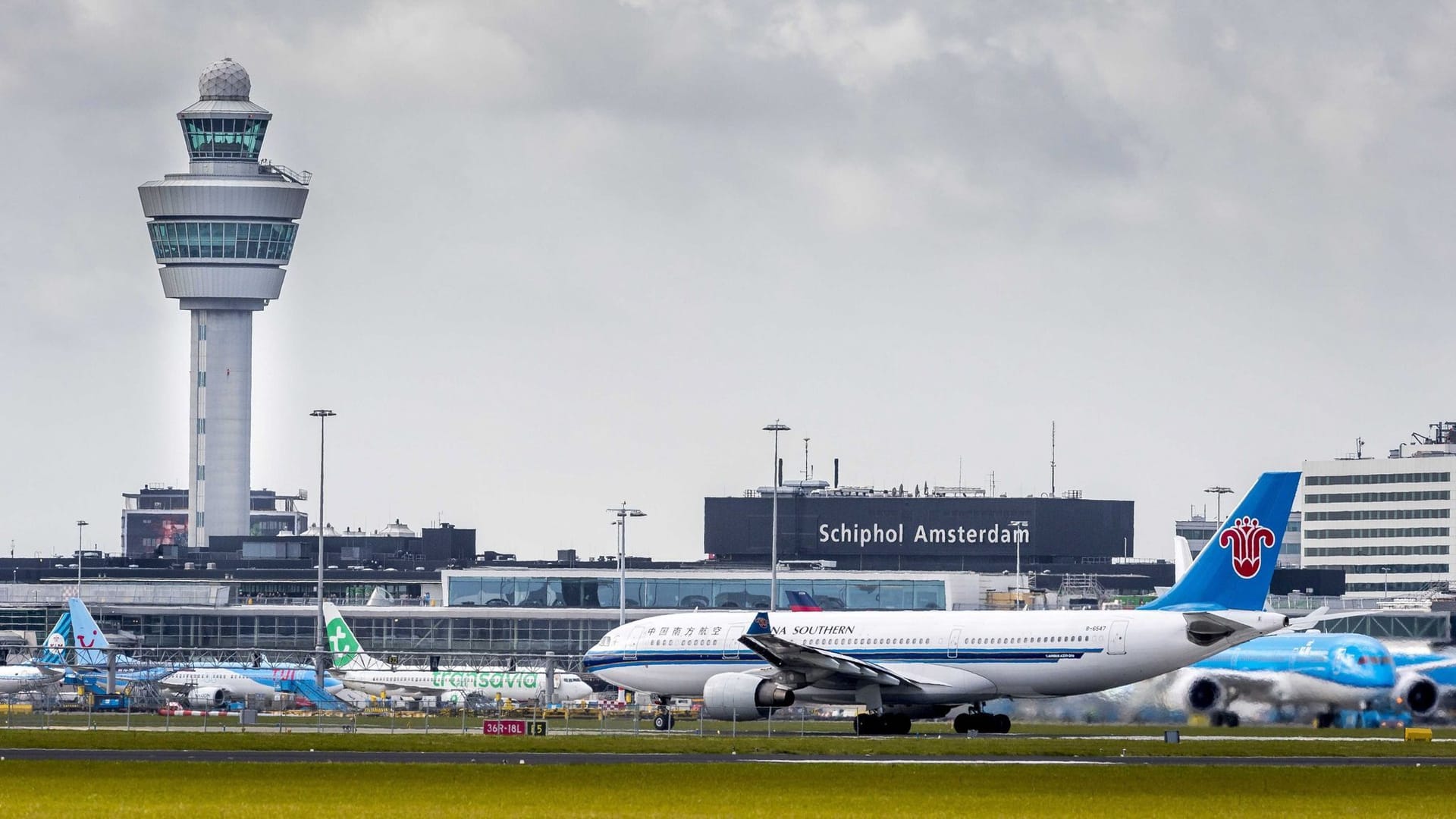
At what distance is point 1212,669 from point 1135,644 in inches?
508

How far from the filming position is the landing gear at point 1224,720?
278 ft

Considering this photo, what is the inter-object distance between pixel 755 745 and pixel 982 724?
1294cm

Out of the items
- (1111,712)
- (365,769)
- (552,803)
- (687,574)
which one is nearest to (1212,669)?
(1111,712)

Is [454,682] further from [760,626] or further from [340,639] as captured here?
[760,626]

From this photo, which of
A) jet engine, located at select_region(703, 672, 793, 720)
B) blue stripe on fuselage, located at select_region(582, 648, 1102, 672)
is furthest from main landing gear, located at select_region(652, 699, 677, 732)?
jet engine, located at select_region(703, 672, 793, 720)

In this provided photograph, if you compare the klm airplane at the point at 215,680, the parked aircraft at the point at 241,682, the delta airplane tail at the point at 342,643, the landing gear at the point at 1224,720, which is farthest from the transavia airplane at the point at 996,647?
the delta airplane tail at the point at 342,643

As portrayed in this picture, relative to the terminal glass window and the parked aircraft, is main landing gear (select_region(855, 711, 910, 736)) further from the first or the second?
the terminal glass window

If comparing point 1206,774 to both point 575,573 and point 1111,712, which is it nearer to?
point 1111,712

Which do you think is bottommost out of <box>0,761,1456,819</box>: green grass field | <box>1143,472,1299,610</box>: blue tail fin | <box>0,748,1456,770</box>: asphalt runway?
<box>0,748,1456,770</box>: asphalt runway

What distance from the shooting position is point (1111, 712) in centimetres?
8488

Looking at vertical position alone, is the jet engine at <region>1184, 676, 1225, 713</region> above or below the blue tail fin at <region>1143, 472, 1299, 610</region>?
below

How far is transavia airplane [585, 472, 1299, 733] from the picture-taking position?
73.3m

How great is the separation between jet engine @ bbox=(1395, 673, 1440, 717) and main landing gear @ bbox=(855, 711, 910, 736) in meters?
18.5

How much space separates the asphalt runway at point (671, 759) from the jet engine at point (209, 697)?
54.3m
